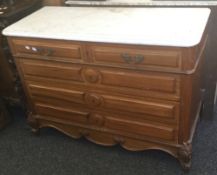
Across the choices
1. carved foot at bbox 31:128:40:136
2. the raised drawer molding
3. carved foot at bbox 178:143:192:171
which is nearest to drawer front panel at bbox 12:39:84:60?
the raised drawer molding

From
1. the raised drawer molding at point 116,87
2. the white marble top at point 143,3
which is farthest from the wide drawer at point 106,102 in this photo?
the white marble top at point 143,3

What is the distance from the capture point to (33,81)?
5.50ft

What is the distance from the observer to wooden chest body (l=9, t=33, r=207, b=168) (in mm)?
1299

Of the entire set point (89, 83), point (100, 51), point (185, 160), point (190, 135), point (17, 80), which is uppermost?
point (100, 51)

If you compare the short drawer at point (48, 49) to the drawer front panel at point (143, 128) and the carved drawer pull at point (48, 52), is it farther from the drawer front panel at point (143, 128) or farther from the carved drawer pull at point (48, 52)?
the drawer front panel at point (143, 128)

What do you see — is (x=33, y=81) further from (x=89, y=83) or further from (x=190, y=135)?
(x=190, y=135)

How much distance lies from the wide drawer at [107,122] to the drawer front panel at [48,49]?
0.33m

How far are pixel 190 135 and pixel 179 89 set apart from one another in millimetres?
337

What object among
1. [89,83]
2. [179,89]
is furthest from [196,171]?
[89,83]

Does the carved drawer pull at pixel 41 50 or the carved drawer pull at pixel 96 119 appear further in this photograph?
the carved drawer pull at pixel 96 119

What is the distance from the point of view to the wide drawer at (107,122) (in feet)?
4.89

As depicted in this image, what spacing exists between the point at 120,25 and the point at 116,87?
1.01 feet

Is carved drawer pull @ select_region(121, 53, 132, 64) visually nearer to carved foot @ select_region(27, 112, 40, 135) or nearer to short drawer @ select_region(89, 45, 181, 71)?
short drawer @ select_region(89, 45, 181, 71)

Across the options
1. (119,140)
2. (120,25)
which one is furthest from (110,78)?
(119,140)
